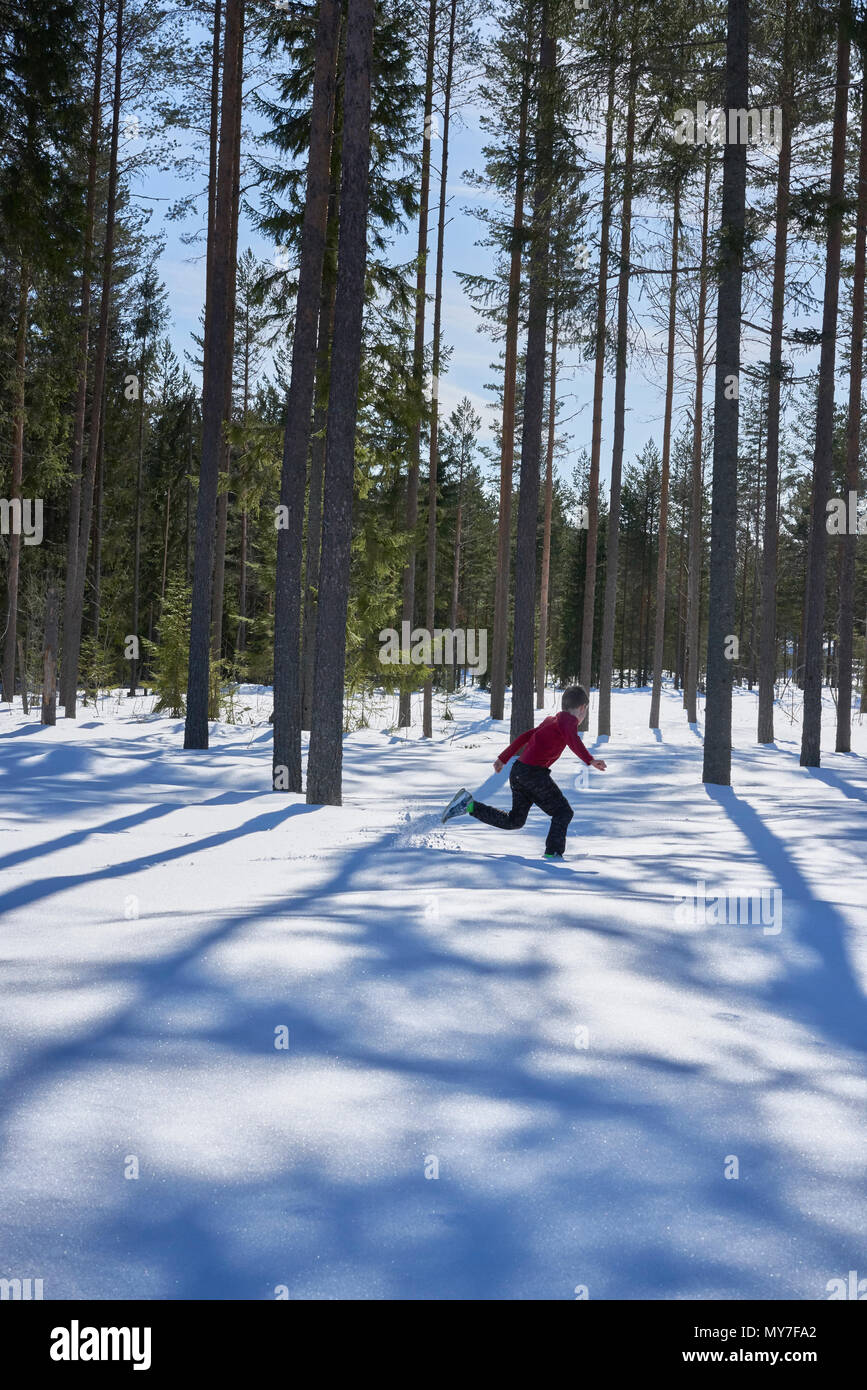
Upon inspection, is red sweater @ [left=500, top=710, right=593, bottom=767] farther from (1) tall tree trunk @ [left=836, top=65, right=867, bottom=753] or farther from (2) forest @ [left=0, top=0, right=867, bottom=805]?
(1) tall tree trunk @ [left=836, top=65, right=867, bottom=753]

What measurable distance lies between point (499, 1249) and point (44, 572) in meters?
31.0

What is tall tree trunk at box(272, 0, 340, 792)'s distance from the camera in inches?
499

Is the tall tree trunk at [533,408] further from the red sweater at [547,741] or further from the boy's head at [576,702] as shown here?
the boy's head at [576,702]

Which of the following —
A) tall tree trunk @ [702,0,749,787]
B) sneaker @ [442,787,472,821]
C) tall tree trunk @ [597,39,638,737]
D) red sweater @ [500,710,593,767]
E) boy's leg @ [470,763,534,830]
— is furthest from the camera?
tall tree trunk @ [597,39,638,737]

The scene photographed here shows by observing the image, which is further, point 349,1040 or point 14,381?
point 14,381

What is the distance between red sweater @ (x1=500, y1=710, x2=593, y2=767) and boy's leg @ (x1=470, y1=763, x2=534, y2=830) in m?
0.22

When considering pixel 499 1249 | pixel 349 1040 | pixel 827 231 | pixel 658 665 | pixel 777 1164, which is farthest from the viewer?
pixel 658 665

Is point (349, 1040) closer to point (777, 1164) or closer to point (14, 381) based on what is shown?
point (777, 1164)

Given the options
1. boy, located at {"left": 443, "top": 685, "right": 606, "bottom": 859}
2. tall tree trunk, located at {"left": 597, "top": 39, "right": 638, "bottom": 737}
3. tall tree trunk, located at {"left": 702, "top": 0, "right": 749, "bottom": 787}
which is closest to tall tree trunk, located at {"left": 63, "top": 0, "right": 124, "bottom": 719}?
tall tree trunk, located at {"left": 597, "top": 39, "right": 638, "bottom": 737}

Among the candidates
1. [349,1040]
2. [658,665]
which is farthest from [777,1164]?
[658,665]

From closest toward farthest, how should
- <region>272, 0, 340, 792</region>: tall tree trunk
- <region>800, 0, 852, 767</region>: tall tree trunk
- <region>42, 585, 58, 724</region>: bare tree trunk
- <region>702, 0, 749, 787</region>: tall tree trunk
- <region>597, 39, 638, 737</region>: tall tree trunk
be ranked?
1. <region>272, 0, 340, 792</region>: tall tree trunk
2. <region>702, 0, 749, 787</region>: tall tree trunk
3. <region>800, 0, 852, 767</region>: tall tree trunk
4. <region>42, 585, 58, 724</region>: bare tree trunk
5. <region>597, 39, 638, 737</region>: tall tree trunk

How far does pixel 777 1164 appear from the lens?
10.2 feet

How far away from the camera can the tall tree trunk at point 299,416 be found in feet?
41.6

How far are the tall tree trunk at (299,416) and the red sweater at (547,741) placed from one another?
16.3ft
